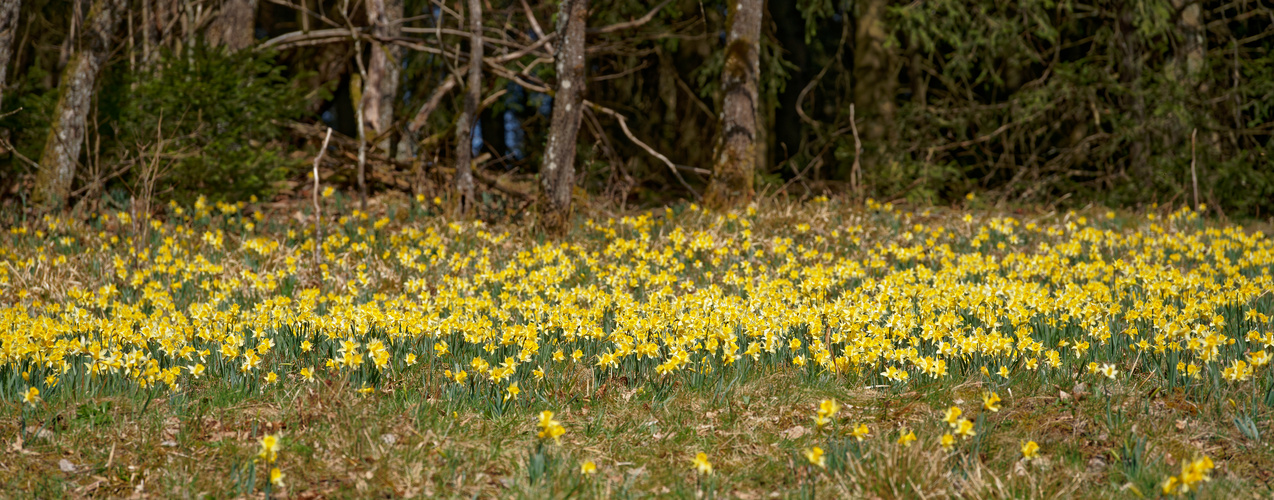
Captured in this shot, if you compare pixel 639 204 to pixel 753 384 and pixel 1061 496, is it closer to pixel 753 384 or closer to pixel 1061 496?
pixel 753 384

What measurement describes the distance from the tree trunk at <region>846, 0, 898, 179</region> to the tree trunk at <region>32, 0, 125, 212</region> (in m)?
8.12

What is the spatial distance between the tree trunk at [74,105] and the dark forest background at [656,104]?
0.02 meters

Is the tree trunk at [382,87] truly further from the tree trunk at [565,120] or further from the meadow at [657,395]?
the meadow at [657,395]

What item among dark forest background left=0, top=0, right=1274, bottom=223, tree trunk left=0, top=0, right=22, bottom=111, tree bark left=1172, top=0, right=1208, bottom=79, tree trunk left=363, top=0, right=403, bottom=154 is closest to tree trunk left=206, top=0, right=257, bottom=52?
dark forest background left=0, top=0, right=1274, bottom=223

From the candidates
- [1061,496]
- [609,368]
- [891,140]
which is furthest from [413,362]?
[891,140]

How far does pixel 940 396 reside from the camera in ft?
12.3

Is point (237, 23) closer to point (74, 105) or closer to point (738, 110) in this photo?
point (74, 105)

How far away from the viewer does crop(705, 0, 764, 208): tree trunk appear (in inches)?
362

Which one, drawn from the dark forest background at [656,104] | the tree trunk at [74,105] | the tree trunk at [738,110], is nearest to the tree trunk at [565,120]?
the dark forest background at [656,104]

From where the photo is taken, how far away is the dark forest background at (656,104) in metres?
8.59

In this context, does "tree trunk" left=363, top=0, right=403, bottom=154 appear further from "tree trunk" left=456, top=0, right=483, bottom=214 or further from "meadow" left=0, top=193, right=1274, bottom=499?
"meadow" left=0, top=193, right=1274, bottom=499

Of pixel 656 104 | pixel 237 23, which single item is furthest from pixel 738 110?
pixel 237 23

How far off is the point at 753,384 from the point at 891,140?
834cm

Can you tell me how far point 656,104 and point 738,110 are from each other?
13.6 feet
